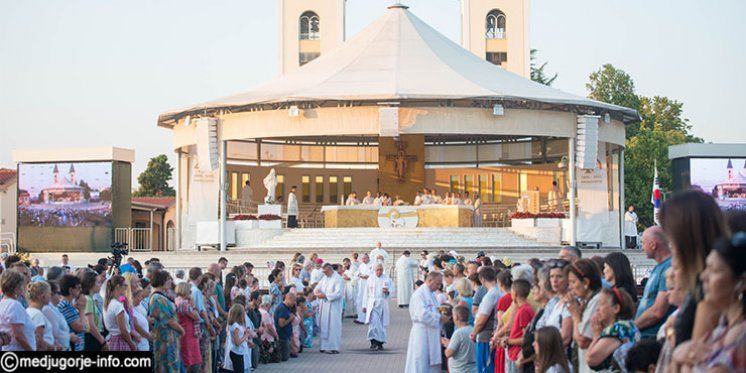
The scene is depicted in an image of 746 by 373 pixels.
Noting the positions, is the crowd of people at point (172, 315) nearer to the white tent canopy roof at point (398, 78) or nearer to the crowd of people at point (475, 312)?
the crowd of people at point (475, 312)

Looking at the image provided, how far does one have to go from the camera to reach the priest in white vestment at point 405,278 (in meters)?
25.0

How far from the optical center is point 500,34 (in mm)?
53812

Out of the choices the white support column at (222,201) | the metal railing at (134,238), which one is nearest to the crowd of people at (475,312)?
the white support column at (222,201)

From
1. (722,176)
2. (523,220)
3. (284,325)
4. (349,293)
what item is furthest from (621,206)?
(284,325)

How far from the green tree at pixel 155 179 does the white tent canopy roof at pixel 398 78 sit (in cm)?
3246

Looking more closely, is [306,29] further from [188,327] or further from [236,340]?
[188,327]

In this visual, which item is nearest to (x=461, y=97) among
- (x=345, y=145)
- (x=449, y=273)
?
(x=345, y=145)

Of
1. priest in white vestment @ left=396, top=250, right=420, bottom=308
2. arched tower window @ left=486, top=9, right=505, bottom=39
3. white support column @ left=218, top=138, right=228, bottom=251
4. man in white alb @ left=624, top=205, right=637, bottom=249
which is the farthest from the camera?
arched tower window @ left=486, top=9, right=505, bottom=39

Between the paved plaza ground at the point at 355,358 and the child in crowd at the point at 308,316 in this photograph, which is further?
the child in crowd at the point at 308,316

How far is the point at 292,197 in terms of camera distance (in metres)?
36.1

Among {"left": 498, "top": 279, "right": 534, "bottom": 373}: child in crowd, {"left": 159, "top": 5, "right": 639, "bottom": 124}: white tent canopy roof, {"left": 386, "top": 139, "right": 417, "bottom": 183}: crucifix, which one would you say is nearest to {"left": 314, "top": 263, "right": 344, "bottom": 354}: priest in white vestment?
{"left": 498, "top": 279, "right": 534, "bottom": 373}: child in crowd

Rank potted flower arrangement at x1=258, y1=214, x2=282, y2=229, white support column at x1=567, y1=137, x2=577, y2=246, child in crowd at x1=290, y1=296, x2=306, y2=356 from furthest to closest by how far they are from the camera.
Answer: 1. potted flower arrangement at x1=258, y1=214, x2=282, y2=229
2. white support column at x1=567, y1=137, x2=577, y2=246
3. child in crowd at x1=290, y1=296, x2=306, y2=356

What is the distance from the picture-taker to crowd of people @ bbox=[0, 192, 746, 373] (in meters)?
4.42

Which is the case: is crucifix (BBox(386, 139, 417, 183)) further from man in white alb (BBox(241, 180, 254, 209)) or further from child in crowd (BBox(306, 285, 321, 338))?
child in crowd (BBox(306, 285, 321, 338))
